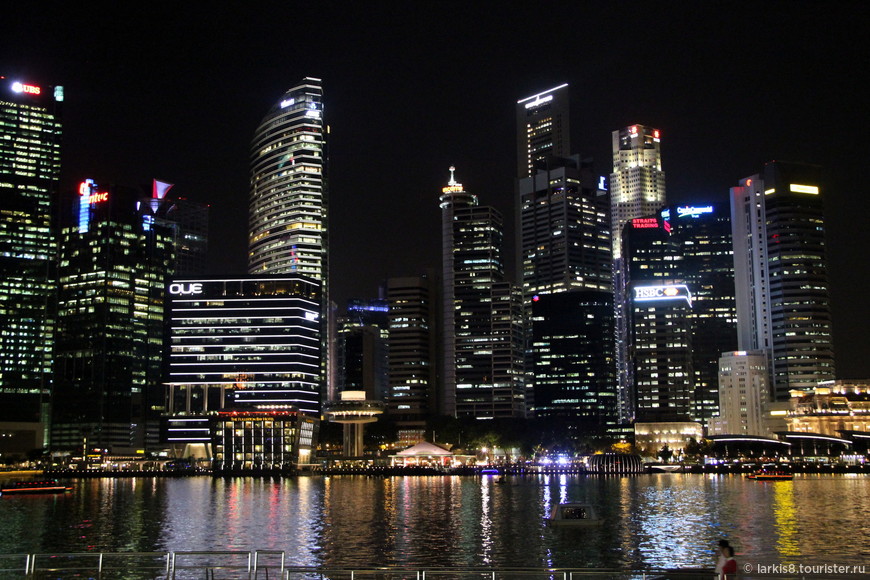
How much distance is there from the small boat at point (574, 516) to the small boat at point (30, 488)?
105024mm

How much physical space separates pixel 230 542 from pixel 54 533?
19302mm

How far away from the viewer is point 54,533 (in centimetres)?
7888

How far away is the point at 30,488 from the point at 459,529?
10371cm

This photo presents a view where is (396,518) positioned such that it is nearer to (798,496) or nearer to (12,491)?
(798,496)

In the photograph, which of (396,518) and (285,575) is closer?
(285,575)

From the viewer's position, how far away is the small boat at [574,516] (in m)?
81.4

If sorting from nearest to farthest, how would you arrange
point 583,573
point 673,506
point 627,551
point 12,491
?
point 583,573 < point 627,551 < point 673,506 < point 12,491

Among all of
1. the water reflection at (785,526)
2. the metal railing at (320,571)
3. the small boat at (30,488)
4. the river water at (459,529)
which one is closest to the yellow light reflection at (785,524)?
the water reflection at (785,526)

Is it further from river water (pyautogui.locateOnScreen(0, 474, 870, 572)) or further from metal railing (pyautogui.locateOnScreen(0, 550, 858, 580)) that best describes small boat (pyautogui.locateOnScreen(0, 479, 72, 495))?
metal railing (pyautogui.locateOnScreen(0, 550, 858, 580))

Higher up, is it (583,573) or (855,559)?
(583,573)

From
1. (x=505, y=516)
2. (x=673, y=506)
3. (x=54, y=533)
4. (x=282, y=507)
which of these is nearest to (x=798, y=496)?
(x=673, y=506)

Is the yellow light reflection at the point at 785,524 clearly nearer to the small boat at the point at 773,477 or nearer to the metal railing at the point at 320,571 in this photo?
the metal railing at the point at 320,571

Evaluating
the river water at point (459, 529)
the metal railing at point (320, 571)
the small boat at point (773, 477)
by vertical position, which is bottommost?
the small boat at point (773, 477)

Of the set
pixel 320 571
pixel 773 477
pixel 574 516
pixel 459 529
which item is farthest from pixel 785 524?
pixel 773 477
